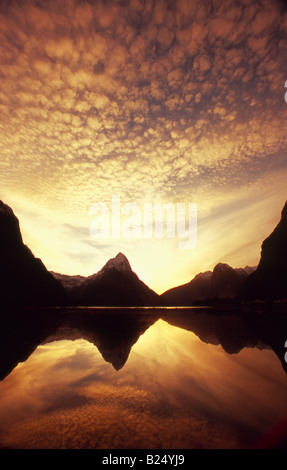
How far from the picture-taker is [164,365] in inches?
365

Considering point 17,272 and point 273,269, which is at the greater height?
point 17,272

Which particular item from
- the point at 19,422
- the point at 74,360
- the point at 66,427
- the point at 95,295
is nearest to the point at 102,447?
the point at 66,427

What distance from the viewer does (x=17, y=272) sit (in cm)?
6962

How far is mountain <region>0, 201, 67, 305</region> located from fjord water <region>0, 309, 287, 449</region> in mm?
65051

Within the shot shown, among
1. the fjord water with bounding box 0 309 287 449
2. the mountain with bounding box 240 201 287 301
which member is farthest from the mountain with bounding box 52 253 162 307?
the fjord water with bounding box 0 309 287 449

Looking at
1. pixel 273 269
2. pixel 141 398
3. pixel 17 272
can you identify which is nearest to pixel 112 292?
pixel 17 272

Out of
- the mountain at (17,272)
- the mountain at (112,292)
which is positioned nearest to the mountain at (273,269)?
the mountain at (17,272)

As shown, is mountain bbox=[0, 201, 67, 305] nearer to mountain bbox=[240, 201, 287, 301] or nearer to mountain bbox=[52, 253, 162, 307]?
mountain bbox=[240, 201, 287, 301]

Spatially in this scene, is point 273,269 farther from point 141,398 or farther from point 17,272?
point 17,272

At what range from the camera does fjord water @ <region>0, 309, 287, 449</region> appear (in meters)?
4.28

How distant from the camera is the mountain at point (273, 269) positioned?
65375 millimetres

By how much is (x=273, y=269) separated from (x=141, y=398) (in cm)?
8013

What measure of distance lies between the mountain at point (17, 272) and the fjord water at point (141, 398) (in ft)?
213
